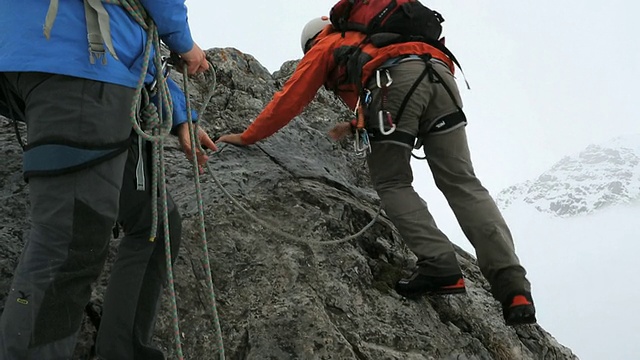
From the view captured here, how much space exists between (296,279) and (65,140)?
7.74 ft

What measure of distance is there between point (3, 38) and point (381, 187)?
10.4ft

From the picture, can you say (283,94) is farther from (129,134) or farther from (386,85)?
(129,134)

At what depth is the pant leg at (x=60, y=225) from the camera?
104 inches

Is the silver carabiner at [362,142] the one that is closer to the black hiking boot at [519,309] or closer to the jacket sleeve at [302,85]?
the jacket sleeve at [302,85]

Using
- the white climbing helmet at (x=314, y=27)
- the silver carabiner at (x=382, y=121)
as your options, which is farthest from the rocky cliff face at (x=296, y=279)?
the white climbing helmet at (x=314, y=27)

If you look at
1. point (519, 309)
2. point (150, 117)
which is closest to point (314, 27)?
point (150, 117)

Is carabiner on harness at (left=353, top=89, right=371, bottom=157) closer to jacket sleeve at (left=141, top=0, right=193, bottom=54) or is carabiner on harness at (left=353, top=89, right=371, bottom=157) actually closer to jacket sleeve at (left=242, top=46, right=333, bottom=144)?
jacket sleeve at (left=242, top=46, right=333, bottom=144)

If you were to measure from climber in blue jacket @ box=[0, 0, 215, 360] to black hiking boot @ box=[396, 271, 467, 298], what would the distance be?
2724 millimetres

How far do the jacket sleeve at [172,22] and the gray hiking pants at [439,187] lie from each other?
78.5 inches

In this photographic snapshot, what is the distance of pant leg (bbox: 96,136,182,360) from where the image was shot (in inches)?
132

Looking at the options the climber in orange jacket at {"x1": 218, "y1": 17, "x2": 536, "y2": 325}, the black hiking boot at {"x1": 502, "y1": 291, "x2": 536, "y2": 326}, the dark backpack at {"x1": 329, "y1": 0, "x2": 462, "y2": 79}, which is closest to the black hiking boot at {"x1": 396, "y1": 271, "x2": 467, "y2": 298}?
the climber in orange jacket at {"x1": 218, "y1": 17, "x2": 536, "y2": 325}

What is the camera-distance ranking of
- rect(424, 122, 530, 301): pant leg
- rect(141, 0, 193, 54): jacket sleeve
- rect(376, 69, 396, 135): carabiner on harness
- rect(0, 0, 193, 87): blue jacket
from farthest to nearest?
rect(376, 69, 396, 135): carabiner on harness → rect(424, 122, 530, 301): pant leg → rect(141, 0, 193, 54): jacket sleeve → rect(0, 0, 193, 87): blue jacket

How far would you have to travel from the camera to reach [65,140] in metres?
2.71

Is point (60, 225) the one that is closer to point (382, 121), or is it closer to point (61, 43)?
point (61, 43)
